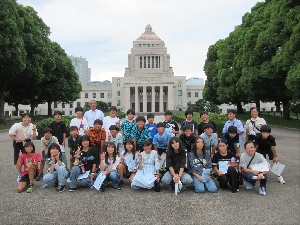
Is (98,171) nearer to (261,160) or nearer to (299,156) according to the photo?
(261,160)

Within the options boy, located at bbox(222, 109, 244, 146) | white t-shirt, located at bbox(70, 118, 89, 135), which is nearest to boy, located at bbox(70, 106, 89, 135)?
white t-shirt, located at bbox(70, 118, 89, 135)

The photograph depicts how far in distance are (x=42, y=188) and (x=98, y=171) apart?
4.32 ft

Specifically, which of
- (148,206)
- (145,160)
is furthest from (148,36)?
(148,206)

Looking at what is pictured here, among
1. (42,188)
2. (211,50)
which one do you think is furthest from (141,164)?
(211,50)

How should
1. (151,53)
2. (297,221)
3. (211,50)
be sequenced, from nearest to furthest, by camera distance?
(297,221), (211,50), (151,53)

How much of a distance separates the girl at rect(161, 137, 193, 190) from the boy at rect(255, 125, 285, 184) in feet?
6.40

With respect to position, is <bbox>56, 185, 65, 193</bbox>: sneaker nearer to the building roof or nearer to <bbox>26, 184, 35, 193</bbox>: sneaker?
<bbox>26, 184, 35, 193</bbox>: sneaker

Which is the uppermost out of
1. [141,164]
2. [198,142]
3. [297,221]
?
[198,142]

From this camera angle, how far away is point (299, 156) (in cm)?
→ 1106

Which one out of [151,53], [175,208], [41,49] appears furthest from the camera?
[151,53]

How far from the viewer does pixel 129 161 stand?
23.1 ft

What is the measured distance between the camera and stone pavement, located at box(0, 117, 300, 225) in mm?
5062

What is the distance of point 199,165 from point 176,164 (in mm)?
529

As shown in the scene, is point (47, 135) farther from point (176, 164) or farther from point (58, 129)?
point (176, 164)
